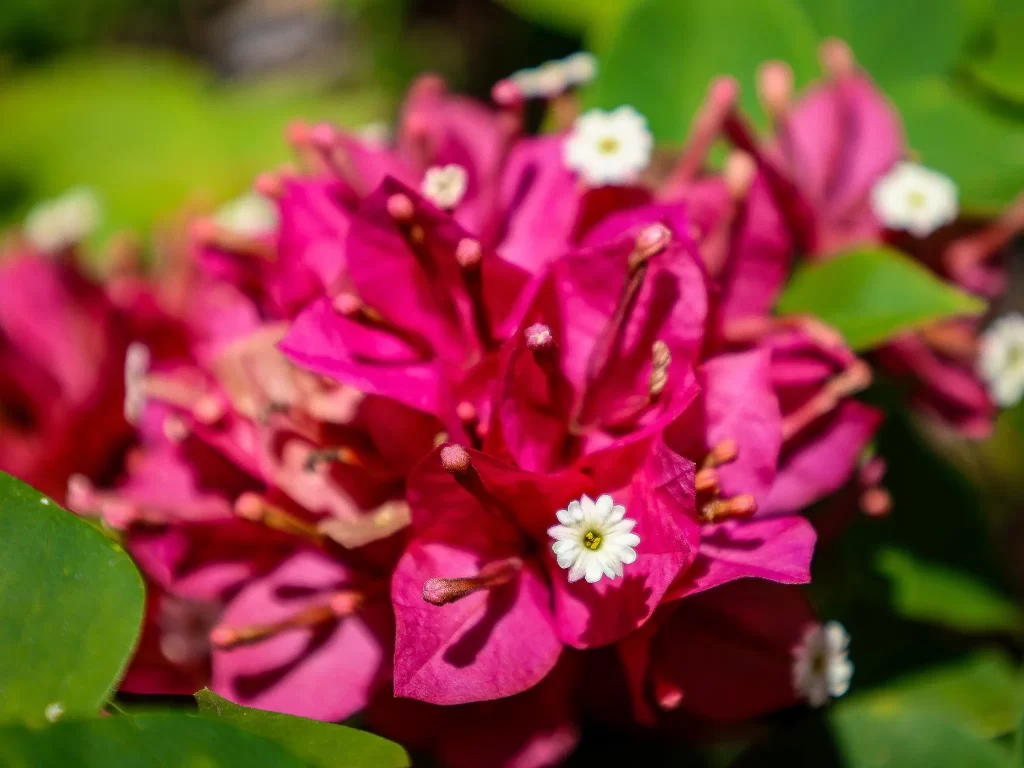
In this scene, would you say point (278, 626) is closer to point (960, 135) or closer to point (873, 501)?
point (873, 501)

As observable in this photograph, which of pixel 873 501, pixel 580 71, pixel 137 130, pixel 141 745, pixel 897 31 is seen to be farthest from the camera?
pixel 137 130

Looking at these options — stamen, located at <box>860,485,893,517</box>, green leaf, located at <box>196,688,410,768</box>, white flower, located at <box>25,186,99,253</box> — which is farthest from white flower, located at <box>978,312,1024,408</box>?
white flower, located at <box>25,186,99,253</box>

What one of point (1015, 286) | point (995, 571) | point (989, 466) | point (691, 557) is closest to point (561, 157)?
point (691, 557)

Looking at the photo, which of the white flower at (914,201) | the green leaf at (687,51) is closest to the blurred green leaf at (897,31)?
the green leaf at (687,51)

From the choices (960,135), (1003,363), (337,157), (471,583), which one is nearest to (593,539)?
(471,583)

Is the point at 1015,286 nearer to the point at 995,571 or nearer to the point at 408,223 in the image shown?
the point at 995,571

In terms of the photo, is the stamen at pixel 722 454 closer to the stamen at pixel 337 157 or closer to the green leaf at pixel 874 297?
the green leaf at pixel 874 297

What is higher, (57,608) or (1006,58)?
(1006,58)
